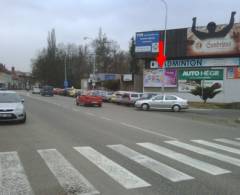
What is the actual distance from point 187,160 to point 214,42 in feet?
123

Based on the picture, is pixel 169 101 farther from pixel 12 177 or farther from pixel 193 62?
pixel 12 177

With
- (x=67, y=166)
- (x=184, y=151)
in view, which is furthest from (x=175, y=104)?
(x=67, y=166)

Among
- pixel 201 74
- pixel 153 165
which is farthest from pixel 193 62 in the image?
pixel 153 165

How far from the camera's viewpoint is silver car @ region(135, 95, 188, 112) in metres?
30.4

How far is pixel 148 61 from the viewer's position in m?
51.6

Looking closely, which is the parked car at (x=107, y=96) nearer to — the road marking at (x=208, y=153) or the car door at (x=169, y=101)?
the car door at (x=169, y=101)

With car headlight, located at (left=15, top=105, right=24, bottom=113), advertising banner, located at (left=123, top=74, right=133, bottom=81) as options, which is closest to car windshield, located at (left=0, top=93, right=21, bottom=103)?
car headlight, located at (left=15, top=105, right=24, bottom=113)

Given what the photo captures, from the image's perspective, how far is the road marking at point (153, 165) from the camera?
695 centimetres

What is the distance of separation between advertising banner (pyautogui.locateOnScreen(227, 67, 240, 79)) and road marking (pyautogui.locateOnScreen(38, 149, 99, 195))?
120 ft

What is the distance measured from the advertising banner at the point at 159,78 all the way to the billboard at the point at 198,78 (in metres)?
0.92

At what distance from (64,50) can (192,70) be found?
2826 inches

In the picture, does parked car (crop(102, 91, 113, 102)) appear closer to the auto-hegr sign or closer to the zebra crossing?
the auto-hegr sign

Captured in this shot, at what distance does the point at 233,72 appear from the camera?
139ft

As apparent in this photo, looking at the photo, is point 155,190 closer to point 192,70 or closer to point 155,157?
point 155,157
